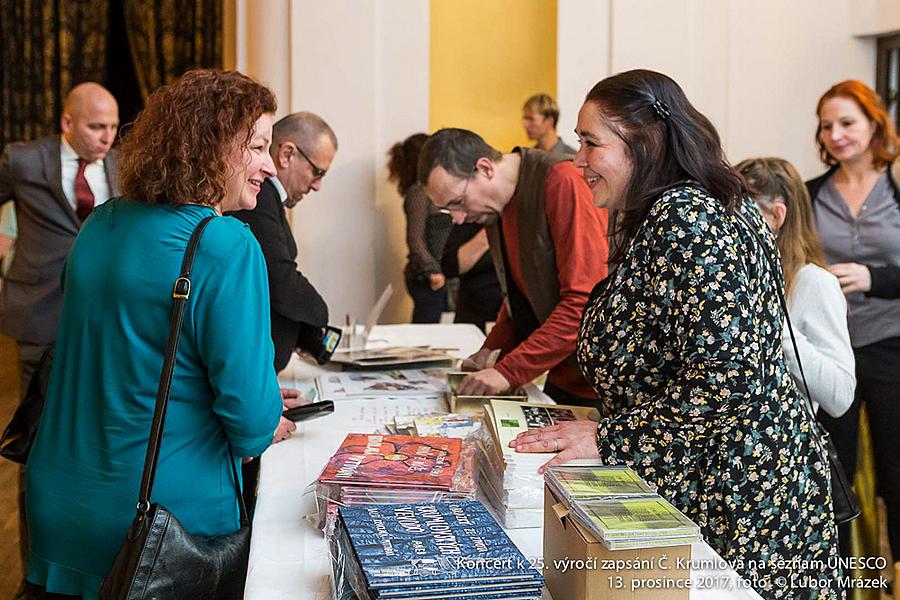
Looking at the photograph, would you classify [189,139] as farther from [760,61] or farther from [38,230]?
[760,61]

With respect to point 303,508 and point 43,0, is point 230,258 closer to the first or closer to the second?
point 303,508

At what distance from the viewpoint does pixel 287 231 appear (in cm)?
295

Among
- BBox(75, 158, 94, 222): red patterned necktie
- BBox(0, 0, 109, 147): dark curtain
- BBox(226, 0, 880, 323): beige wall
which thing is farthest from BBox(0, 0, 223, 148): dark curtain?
BBox(75, 158, 94, 222): red patterned necktie

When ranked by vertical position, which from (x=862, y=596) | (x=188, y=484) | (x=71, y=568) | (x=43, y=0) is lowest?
(x=862, y=596)

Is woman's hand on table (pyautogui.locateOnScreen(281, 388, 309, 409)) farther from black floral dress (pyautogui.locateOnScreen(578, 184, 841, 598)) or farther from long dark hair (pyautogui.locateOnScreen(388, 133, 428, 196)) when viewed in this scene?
long dark hair (pyautogui.locateOnScreen(388, 133, 428, 196))

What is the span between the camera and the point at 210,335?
1703 mm

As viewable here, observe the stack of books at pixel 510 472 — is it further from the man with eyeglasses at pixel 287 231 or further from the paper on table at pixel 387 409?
the man with eyeglasses at pixel 287 231

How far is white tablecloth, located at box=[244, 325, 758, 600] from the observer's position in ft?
5.15

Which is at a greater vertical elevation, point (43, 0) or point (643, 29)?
point (43, 0)

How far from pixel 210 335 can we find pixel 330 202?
4.37m

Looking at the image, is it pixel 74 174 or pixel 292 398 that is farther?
pixel 74 174

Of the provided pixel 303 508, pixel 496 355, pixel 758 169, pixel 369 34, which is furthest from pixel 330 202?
pixel 303 508

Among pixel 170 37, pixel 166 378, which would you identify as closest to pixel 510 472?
A: pixel 166 378

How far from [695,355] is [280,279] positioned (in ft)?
4.32
